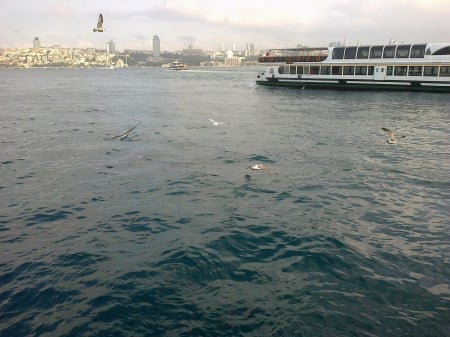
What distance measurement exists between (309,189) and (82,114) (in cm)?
3111

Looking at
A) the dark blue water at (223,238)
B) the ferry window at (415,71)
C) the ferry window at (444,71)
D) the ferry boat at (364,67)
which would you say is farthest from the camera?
the ferry window at (415,71)

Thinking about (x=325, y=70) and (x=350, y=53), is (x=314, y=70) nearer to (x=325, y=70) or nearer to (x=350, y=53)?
(x=325, y=70)

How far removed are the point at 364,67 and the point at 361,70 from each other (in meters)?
0.69

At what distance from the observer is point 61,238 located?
1219 centimetres

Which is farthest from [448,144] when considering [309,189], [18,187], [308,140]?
[18,187]

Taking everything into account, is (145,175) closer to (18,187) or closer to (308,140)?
(18,187)

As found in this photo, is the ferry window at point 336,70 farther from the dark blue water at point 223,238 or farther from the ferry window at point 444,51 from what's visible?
the dark blue water at point 223,238

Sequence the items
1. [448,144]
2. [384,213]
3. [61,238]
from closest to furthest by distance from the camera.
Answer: [61,238], [384,213], [448,144]

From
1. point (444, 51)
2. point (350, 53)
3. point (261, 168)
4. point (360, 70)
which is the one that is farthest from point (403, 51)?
point (261, 168)

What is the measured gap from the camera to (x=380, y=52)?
62.6m

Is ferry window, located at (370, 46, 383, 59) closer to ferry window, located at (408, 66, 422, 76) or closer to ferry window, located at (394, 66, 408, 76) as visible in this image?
ferry window, located at (394, 66, 408, 76)

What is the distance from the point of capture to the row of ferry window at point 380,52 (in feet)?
194

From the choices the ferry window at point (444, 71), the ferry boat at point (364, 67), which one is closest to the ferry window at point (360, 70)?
the ferry boat at point (364, 67)

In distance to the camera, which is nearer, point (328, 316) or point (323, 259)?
point (328, 316)
